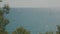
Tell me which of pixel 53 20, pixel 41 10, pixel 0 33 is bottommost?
pixel 0 33

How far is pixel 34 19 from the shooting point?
1.38 m

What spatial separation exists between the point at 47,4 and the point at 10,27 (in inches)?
18.8

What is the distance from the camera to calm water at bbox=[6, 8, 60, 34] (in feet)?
4.49

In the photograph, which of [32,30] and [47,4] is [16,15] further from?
[47,4]

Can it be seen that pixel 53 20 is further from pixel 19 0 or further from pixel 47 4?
pixel 19 0

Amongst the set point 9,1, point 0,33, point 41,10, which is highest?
point 9,1

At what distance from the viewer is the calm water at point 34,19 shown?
1.37m

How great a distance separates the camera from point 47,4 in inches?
54.2

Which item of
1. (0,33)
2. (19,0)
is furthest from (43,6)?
(0,33)

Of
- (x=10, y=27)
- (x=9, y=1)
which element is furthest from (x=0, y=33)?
(x=9, y=1)

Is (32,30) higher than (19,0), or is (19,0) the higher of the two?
(19,0)

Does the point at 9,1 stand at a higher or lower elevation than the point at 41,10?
higher

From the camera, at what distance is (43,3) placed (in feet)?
4.51

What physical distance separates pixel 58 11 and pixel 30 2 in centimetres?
32
